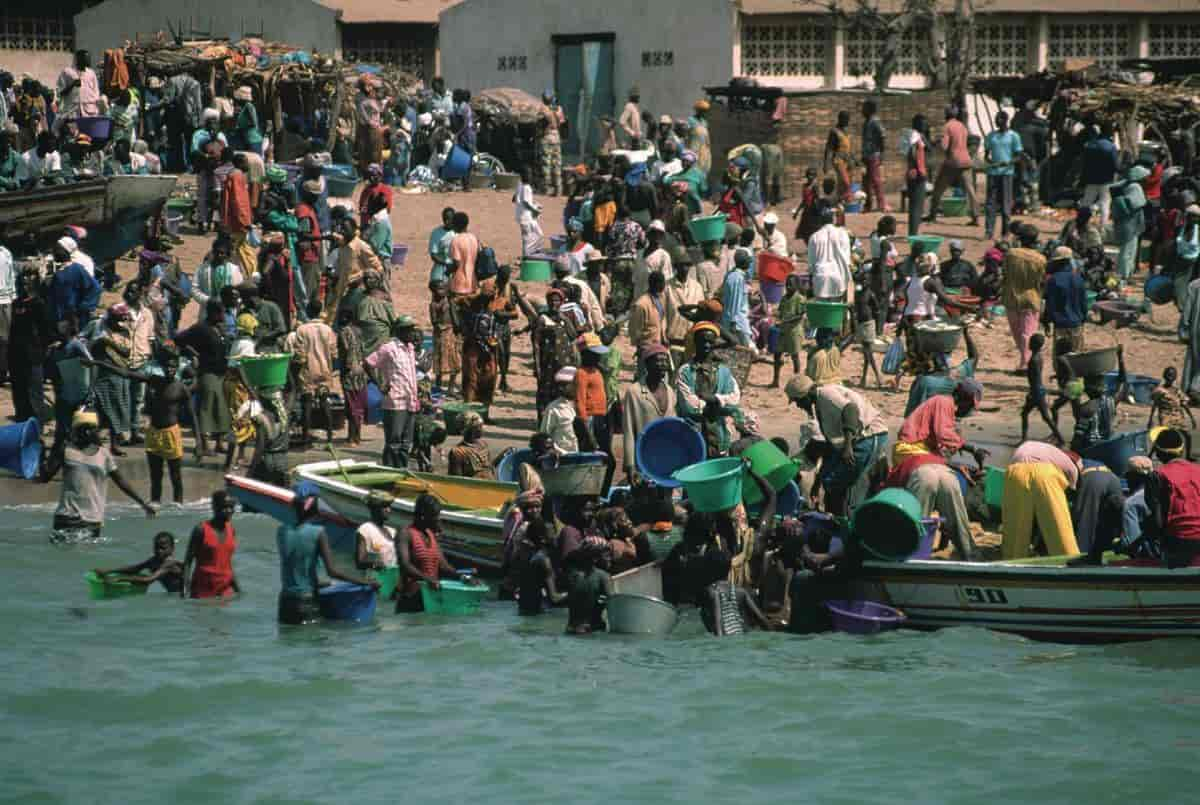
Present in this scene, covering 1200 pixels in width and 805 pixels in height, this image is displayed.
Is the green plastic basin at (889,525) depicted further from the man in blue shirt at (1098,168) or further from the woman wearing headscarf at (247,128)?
the woman wearing headscarf at (247,128)

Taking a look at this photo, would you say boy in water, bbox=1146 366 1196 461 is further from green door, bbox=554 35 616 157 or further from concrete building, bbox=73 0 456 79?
concrete building, bbox=73 0 456 79

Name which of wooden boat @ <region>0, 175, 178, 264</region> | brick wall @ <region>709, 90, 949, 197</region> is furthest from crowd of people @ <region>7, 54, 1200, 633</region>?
brick wall @ <region>709, 90, 949, 197</region>

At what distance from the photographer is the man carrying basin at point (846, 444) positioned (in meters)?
16.3

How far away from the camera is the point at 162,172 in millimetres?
30969

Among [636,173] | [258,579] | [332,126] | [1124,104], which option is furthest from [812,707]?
[332,126]

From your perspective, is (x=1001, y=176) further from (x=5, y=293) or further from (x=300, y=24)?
(x=300, y=24)

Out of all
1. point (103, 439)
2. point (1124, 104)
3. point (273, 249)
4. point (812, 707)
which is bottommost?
point (812, 707)

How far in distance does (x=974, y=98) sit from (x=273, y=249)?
15.6m

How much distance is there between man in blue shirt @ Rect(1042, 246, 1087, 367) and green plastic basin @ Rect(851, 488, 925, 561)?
7.04 m

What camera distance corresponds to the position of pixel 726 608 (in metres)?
14.9

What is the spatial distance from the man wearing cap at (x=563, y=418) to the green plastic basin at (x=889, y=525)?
11.5 feet

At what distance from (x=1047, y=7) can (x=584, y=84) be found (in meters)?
8.32

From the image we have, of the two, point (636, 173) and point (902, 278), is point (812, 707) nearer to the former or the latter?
point (902, 278)

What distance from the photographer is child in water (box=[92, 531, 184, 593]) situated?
616 inches
